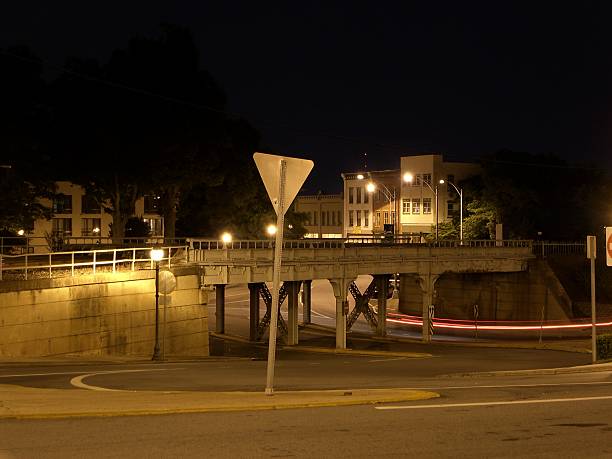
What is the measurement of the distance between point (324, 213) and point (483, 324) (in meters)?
68.3

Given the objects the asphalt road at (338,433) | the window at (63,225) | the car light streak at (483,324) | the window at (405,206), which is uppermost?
the window at (405,206)

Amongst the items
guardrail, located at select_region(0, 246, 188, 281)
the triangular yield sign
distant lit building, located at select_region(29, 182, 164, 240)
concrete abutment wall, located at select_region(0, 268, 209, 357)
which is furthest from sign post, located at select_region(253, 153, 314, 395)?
distant lit building, located at select_region(29, 182, 164, 240)

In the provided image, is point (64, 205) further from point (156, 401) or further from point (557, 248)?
point (156, 401)

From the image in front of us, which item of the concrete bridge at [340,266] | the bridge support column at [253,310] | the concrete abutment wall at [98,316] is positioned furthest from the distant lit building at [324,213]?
the concrete abutment wall at [98,316]

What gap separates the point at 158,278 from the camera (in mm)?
27234

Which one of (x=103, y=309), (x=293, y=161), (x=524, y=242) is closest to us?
(x=293, y=161)

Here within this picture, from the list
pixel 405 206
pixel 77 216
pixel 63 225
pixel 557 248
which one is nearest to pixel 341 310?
pixel 557 248

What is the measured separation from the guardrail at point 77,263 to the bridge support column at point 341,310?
445 inches

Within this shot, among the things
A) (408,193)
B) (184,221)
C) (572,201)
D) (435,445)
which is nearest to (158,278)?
(435,445)

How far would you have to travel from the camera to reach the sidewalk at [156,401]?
10.4m

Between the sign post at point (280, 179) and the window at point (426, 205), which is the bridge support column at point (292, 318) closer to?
the sign post at point (280, 179)

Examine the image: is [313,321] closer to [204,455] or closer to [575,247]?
[575,247]

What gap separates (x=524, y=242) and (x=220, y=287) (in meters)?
25.4

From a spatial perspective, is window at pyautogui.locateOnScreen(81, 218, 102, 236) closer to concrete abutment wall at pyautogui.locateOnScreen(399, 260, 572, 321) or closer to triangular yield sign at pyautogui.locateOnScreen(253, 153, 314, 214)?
concrete abutment wall at pyautogui.locateOnScreen(399, 260, 572, 321)
